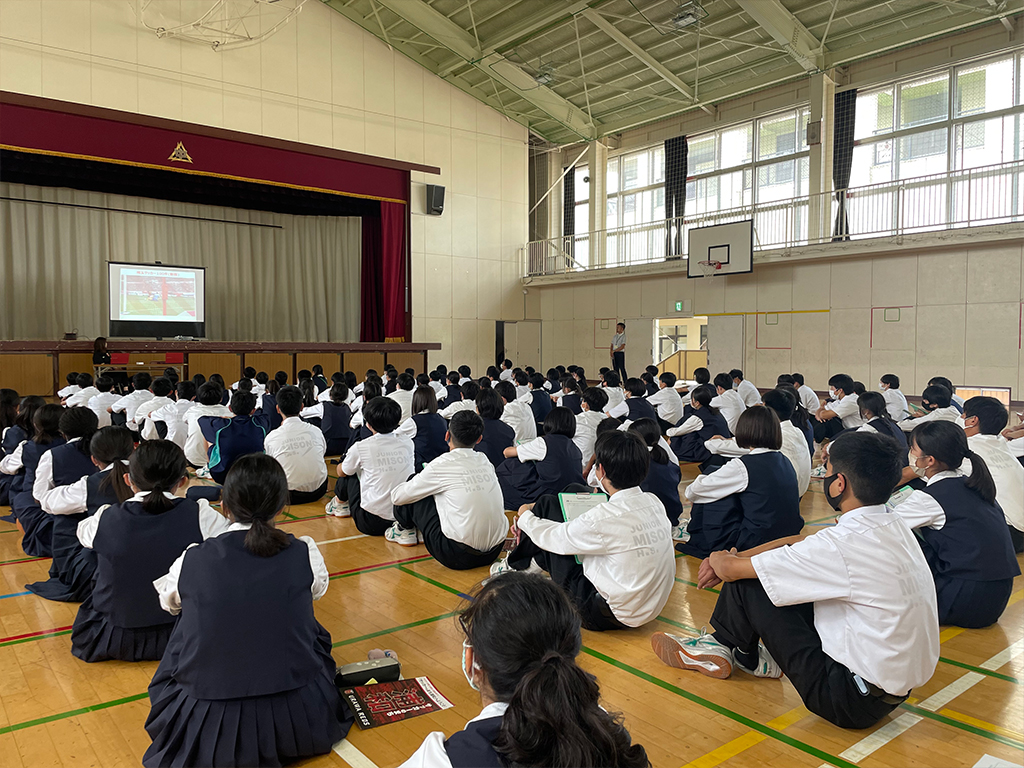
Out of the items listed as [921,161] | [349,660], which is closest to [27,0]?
[349,660]

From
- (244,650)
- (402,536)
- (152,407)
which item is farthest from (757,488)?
(152,407)

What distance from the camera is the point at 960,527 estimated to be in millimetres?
3250

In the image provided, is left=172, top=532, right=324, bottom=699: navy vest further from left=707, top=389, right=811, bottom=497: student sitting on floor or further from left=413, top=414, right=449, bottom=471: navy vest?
left=413, top=414, right=449, bottom=471: navy vest

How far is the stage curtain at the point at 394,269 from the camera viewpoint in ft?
50.3

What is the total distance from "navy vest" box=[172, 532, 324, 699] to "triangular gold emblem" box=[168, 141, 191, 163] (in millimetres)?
11732

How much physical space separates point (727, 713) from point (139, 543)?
91.5 inches

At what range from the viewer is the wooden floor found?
2.35 m

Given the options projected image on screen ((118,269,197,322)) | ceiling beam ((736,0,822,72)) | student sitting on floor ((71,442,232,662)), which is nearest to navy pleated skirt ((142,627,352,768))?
student sitting on floor ((71,442,232,662))

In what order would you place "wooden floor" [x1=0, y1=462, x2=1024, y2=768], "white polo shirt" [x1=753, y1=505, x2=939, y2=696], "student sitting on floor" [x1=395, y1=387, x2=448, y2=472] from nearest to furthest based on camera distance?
"white polo shirt" [x1=753, y1=505, x2=939, y2=696]
"wooden floor" [x1=0, y1=462, x2=1024, y2=768]
"student sitting on floor" [x1=395, y1=387, x2=448, y2=472]

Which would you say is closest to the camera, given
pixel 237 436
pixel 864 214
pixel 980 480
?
pixel 980 480

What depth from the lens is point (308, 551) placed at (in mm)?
2303

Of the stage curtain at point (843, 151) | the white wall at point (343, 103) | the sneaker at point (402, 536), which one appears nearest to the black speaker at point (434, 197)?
the white wall at point (343, 103)

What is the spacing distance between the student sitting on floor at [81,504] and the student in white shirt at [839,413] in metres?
6.74

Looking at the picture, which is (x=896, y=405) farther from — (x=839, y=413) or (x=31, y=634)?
(x=31, y=634)
